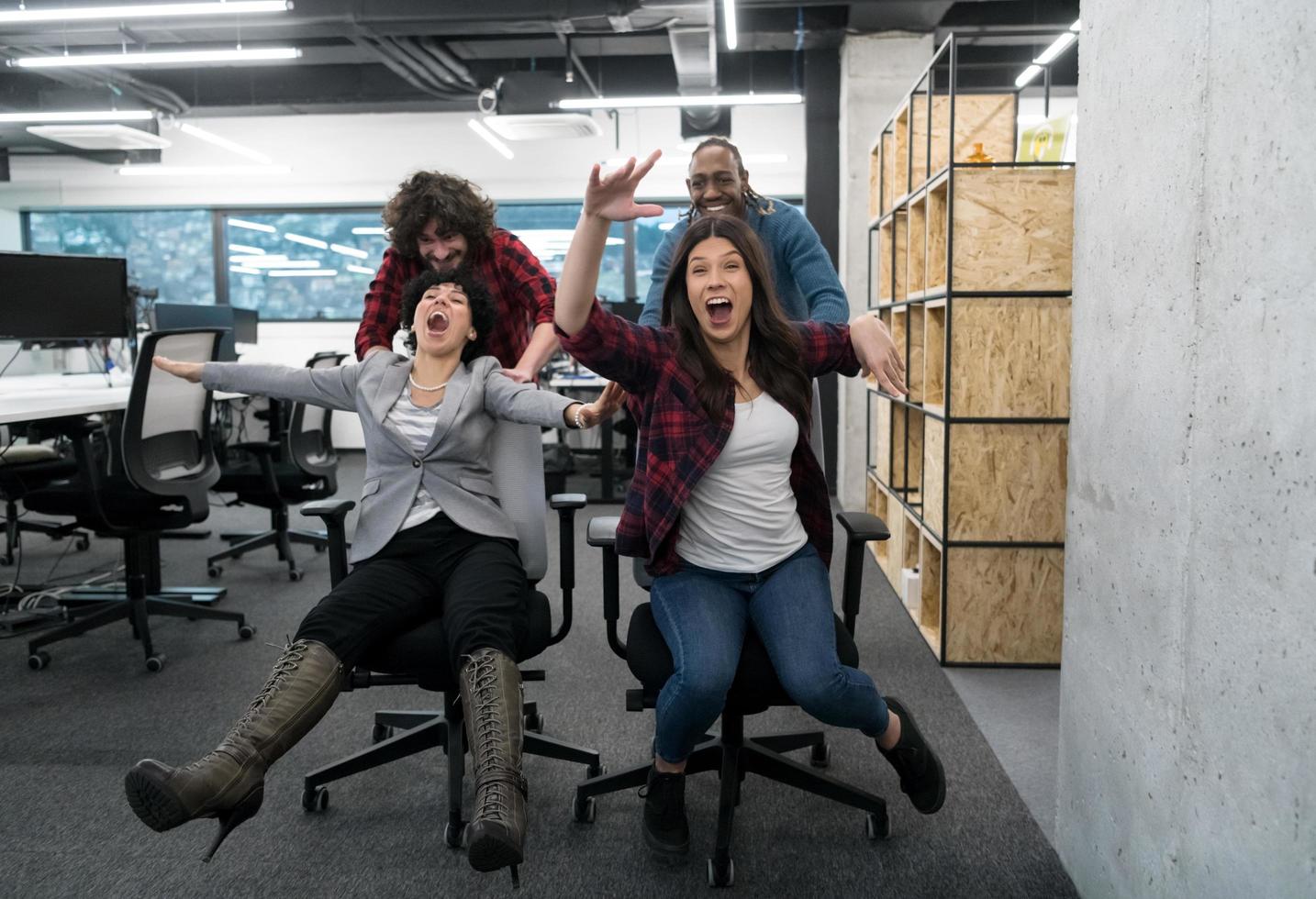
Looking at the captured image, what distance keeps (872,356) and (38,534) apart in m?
5.03

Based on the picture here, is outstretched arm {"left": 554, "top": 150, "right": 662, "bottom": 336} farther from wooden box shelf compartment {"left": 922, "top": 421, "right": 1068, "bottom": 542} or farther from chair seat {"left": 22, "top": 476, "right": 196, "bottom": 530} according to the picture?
chair seat {"left": 22, "top": 476, "right": 196, "bottom": 530}

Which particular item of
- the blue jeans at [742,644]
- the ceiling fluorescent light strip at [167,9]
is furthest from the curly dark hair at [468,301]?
the ceiling fluorescent light strip at [167,9]

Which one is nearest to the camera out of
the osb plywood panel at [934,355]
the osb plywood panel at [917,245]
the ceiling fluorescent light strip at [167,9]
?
the osb plywood panel at [934,355]

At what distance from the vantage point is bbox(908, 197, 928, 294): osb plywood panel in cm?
345

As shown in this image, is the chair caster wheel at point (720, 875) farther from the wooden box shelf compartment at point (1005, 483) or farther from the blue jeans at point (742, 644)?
the wooden box shelf compartment at point (1005, 483)

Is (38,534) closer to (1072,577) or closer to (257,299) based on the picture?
(257,299)

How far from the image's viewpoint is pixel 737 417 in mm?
1826

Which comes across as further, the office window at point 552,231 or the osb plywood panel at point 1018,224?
the office window at point 552,231

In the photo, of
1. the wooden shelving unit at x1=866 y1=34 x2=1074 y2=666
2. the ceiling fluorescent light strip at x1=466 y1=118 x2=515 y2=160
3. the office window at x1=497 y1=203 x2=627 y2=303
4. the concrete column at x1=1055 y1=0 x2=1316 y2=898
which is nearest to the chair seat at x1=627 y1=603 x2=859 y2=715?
the concrete column at x1=1055 y1=0 x2=1316 y2=898

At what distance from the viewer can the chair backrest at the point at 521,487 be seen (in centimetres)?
215

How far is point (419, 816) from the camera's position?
6.72 ft

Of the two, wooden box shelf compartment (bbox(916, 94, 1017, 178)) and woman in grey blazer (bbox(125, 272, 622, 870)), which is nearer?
woman in grey blazer (bbox(125, 272, 622, 870))

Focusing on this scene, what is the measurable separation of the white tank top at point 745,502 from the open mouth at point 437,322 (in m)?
0.73

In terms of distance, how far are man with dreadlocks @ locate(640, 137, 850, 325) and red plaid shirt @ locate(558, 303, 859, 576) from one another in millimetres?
332
